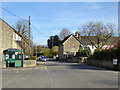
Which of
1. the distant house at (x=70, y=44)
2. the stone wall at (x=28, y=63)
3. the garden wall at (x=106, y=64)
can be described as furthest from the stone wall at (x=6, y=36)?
the distant house at (x=70, y=44)

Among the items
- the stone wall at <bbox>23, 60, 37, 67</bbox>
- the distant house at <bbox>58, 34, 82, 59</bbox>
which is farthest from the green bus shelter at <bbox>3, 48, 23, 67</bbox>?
the distant house at <bbox>58, 34, 82, 59</bbox>

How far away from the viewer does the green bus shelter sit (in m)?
27.1

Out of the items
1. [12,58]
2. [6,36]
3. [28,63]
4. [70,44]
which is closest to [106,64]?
[28,63]

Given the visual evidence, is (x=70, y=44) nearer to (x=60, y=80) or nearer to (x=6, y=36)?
(x=6, y=36)

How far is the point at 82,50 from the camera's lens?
155 feet

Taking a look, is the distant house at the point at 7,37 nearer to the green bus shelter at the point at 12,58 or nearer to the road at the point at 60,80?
the green bus shelter at the point at 12,58

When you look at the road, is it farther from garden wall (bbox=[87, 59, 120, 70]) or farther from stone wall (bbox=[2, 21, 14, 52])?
stone wall (bbox=[2, 21, 14, 52])

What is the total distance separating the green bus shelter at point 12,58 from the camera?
27078 mm

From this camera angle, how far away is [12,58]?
27.6m

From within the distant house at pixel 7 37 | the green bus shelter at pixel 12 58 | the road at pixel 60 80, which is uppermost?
the distant house at pixel 7 37

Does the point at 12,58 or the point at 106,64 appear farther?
the point at 12,58

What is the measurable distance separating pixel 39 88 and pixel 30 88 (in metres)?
0.47

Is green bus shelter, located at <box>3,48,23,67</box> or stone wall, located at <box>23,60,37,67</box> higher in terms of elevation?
green bus shelter, located at <box>3,48,23,67</box>

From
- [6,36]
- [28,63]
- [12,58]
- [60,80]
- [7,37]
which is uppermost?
[6,36]
